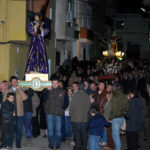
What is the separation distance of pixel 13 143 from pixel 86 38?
77.2ft

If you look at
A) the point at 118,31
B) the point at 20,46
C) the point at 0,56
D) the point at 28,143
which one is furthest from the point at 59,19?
the point at 118,31

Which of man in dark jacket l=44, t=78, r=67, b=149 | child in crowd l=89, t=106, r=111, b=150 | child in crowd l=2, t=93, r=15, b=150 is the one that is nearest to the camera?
child in crowd l=89, t=106, r=111, b=150

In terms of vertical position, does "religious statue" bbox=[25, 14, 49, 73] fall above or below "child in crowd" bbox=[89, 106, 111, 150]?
above

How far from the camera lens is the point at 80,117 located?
1011cm

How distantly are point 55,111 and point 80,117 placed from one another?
1.17m

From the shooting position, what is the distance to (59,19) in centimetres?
2662

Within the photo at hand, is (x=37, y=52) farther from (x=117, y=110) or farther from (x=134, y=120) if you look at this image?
(x=134, y=120)

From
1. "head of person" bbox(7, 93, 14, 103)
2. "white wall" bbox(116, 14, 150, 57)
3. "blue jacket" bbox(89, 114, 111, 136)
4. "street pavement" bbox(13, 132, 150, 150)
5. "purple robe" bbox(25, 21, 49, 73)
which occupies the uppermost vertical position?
"white wall" bbox(116, 14, 150, 57)

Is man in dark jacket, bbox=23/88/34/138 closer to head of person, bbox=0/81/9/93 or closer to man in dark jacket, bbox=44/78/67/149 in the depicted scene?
man in dark jacket, bbox=44/78/67/149

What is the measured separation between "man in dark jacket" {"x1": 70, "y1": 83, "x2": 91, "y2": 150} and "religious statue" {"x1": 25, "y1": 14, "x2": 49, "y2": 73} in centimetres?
538

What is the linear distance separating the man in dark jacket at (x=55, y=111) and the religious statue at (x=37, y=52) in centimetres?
422

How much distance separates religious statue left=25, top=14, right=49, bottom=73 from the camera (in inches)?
597

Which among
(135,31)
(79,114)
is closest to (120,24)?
(135,31)

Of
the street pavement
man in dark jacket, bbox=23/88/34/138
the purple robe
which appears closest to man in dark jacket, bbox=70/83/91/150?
the street pavement
